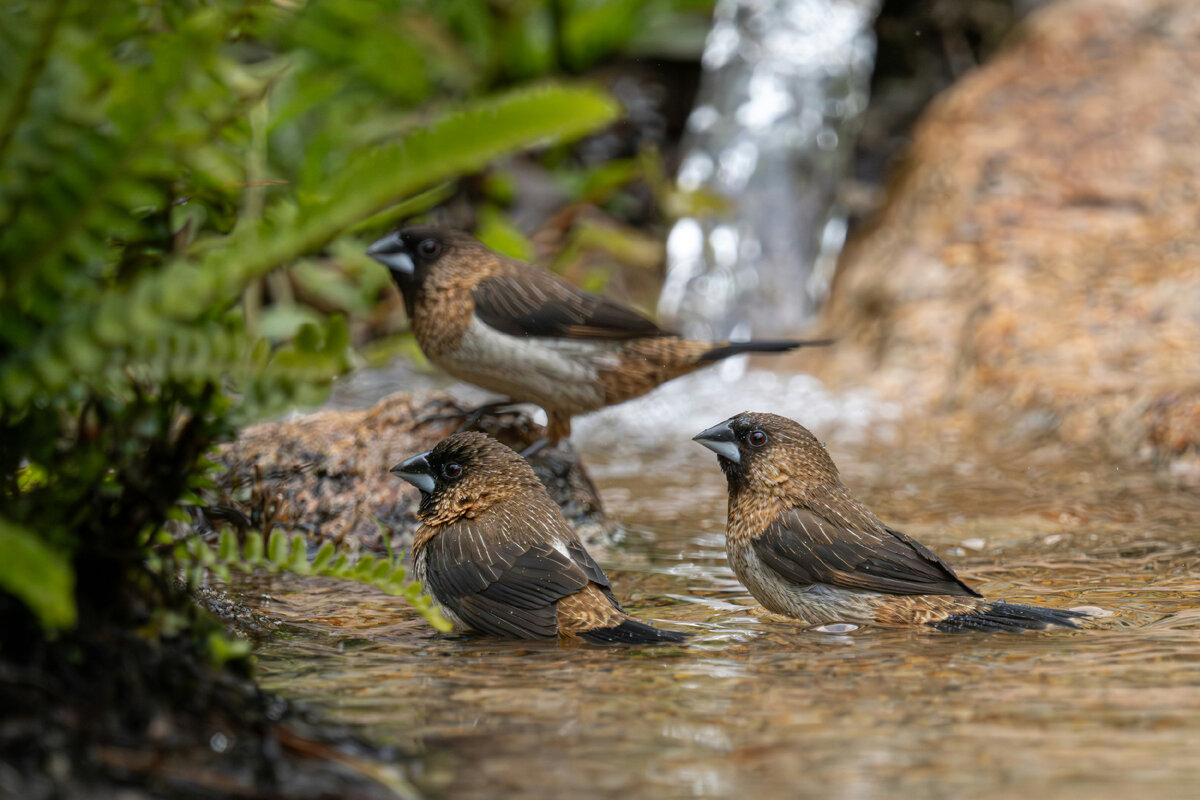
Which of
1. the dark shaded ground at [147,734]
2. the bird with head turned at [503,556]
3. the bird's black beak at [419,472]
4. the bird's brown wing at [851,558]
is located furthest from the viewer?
the bird's black beak at [419,472]

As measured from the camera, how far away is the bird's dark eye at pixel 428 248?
533 cm

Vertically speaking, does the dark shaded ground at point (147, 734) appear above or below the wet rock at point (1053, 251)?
below

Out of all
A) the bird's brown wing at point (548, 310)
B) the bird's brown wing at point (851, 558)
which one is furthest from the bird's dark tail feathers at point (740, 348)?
the bird's brown wing at point (851, 558)

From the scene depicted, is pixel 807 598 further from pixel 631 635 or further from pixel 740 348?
pixel 740 348

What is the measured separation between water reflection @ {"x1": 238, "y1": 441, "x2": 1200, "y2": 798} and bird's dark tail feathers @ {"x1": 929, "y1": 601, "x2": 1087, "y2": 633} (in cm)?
5

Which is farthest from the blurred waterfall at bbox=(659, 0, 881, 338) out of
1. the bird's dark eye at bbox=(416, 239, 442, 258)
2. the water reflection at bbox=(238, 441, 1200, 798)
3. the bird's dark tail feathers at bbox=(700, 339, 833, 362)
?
the water reflection at bbox=(238, 441, 1200, 798)

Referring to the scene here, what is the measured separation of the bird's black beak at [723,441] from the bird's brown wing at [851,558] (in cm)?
33

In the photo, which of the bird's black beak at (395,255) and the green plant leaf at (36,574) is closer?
the green plant leaf at (36,574)

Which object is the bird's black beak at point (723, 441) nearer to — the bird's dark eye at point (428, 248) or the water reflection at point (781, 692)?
the water reflection at point (781, 692)

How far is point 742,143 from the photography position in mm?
11492

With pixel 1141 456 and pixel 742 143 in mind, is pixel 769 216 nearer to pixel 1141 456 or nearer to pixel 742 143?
pixel 742 143

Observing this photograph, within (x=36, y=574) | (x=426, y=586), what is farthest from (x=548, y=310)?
(x=36, y=574)

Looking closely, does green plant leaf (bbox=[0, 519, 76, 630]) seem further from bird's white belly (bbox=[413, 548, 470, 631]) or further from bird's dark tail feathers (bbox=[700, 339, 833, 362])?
bird's dark tail feathers (bbox=[700, 339, 833, 362])

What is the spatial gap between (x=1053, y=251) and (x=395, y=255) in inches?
194
